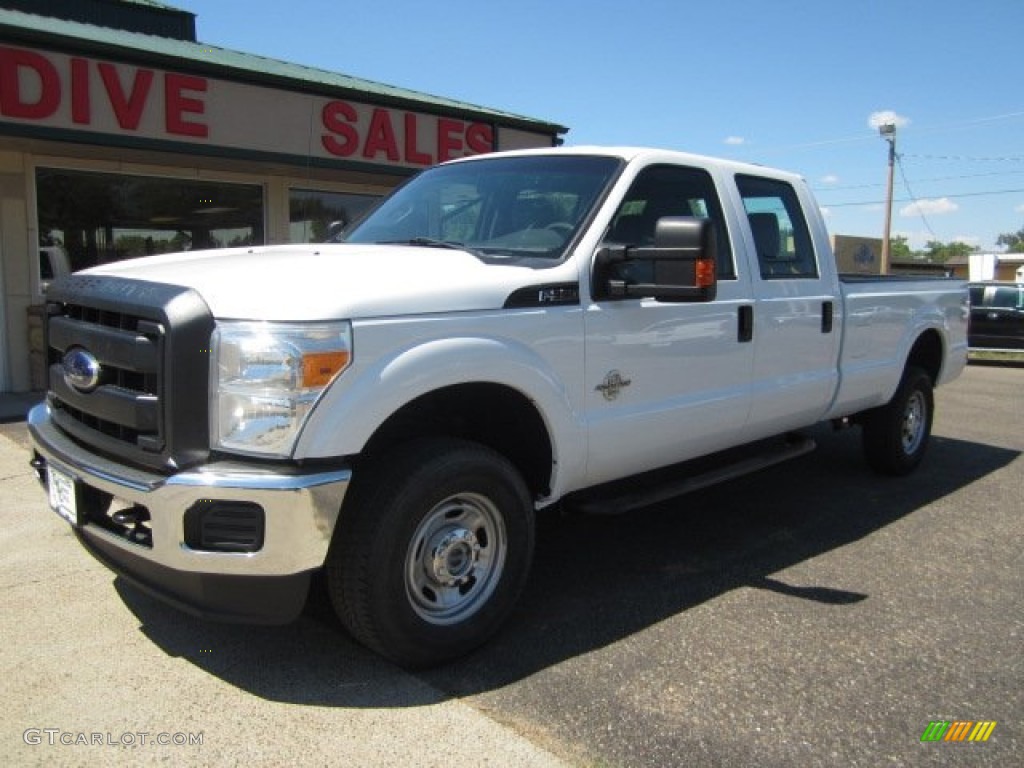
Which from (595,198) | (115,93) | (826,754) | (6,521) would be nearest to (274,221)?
(115,93)

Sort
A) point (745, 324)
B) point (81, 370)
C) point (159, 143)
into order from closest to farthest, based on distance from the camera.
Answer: point (81, 370)
point (745, 324)
point (159, 143)

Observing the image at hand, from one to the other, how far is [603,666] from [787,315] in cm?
236

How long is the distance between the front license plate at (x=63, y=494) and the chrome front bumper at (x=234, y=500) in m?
0.34

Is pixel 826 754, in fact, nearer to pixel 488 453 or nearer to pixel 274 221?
pixel 488 453

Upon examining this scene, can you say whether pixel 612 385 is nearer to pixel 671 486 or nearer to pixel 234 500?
pixel 671 486

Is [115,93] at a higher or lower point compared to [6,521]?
higher

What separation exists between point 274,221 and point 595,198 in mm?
8679

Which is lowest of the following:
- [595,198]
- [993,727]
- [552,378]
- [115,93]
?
[993,727]

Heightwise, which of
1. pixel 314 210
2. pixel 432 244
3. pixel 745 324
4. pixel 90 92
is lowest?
pixel 745 324

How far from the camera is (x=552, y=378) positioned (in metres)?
3.40

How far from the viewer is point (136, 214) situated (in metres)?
10.4

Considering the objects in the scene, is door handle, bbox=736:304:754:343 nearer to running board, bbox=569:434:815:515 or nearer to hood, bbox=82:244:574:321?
running board, bbox=569:434:815:515

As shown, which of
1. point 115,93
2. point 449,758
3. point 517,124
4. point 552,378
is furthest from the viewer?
point 517,124

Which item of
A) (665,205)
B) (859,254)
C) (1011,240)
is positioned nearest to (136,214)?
(665,205)
